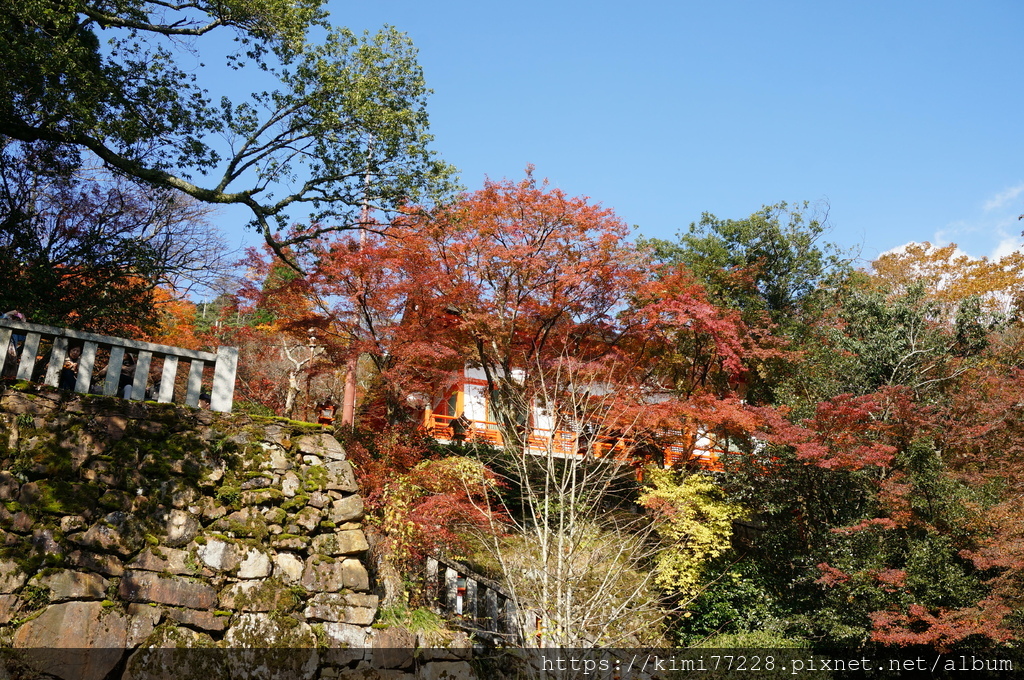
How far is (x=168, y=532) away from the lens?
749 centimetres

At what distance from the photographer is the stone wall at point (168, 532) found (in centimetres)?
667

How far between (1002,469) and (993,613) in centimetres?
327

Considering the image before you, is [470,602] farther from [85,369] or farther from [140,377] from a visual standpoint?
[85,369]

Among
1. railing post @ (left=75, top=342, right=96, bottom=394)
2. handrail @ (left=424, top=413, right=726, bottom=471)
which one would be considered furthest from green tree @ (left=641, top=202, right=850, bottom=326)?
railing post @ (left=75, top=342, right=96, bottom=394)

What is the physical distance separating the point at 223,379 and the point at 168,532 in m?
1.99

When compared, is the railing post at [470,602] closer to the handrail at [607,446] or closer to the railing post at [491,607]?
the railing post at [491,607]

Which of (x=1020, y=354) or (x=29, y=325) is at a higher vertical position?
(x=1020, y=354)

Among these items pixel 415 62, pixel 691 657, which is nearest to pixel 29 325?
pixel 415 62

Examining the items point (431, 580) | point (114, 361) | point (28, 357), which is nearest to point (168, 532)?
point (114, 361)

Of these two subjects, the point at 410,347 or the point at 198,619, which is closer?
the point at 198,619

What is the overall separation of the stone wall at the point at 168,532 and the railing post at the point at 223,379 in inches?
6.2

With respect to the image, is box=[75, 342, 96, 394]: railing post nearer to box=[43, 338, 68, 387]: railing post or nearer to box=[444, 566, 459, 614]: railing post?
box=[43, 338, 68, 387]: railing post

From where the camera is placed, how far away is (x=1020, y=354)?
559 inches

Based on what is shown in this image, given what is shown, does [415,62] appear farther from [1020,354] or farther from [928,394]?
[1020,354]
